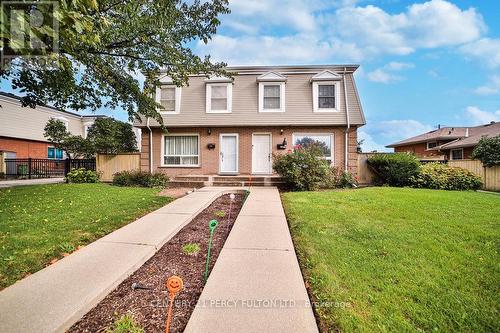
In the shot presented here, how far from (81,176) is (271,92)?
32.9ft

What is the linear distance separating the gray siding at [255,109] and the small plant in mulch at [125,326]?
413 inches

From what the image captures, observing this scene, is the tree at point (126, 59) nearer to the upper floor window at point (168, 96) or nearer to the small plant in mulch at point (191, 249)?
the upper floor window at point (168, 96)

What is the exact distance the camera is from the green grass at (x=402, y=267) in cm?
206

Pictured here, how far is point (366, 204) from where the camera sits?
6398mm

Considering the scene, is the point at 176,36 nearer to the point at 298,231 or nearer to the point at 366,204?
the point at 298,231

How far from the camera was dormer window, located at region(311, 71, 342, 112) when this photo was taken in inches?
471

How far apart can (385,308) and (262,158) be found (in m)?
10.4

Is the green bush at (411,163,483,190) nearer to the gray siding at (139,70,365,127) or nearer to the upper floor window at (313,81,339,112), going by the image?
the gray siding at (139,70,365,127)

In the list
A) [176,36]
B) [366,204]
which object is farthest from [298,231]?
[176,36]

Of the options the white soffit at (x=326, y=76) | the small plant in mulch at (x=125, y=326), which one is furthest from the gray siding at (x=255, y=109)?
the small plant in mulch at (x=125, y=326)

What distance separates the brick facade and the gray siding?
412mm

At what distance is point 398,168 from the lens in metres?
10.4

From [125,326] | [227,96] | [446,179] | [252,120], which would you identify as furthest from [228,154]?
[125,326]

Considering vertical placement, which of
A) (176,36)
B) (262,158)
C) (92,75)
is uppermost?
(176,36)
